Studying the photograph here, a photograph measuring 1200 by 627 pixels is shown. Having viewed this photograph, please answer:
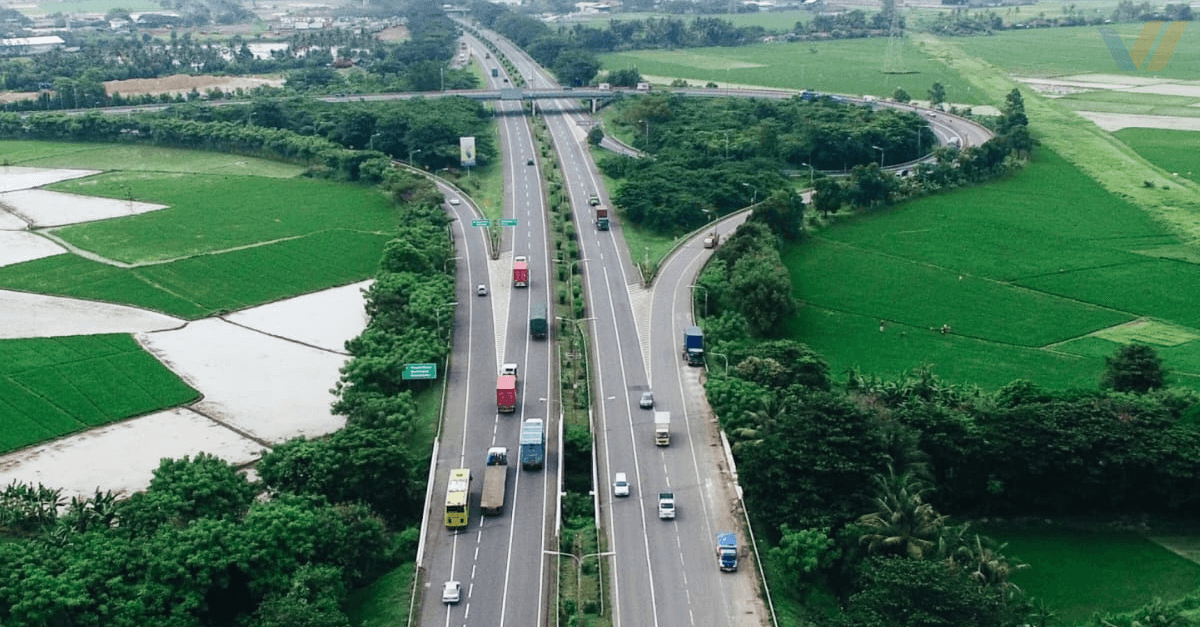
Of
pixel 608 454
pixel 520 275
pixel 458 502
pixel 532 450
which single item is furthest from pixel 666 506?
pixel 520 275

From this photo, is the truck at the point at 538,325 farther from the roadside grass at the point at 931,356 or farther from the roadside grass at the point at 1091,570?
the roadside grass at the point at 1091,570

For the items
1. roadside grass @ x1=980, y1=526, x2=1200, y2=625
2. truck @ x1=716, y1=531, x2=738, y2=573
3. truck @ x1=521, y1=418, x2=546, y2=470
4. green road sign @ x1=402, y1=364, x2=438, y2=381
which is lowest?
roadside grass @ x1=980, y1=526, x2=1200, y2=625

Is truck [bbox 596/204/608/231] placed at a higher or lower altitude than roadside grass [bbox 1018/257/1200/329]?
higher

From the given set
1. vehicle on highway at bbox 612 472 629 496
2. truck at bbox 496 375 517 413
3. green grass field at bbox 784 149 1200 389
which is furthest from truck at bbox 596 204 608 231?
vehicle on highway at bbox 612 472 629 496

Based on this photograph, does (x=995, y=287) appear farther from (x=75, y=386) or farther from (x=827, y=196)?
(x=75, y=386)

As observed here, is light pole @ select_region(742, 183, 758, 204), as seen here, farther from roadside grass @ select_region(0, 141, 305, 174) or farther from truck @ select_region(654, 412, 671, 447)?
roadside grass @ select_region(0, 141, 305, 174)

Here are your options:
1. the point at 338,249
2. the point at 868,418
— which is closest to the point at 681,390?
the point at 868,418

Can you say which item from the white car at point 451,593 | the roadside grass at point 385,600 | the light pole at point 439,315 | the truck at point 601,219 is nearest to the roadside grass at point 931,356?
the light pole at point 439,315
